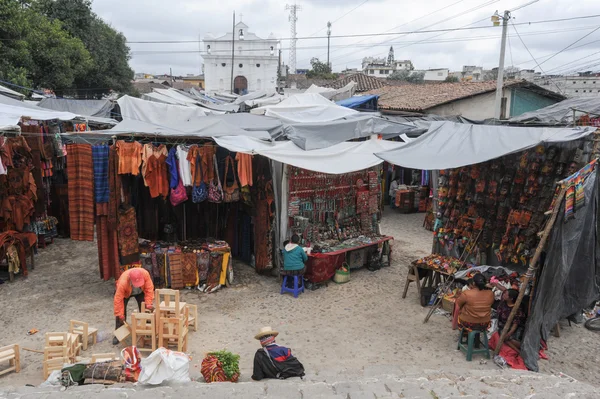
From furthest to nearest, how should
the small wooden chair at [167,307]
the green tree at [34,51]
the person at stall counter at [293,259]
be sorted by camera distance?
the green tree at [34,51] → the person at stall counter at [293,259] → the small wooden chair at [167,307]

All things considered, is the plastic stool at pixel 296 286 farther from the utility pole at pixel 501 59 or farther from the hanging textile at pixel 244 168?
the utility pole at pixel 501 59

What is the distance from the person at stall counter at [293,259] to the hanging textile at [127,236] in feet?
7.66

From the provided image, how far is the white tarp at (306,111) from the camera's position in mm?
10724

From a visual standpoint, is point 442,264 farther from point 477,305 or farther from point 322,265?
point 322,265

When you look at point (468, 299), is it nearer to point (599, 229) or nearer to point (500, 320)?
point (500, 320)

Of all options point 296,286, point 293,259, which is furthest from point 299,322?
point 293,259

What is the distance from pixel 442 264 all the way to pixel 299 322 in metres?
2.36

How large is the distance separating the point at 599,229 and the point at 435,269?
84.9 inches

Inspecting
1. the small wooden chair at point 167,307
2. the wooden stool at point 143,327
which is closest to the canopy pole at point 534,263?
the small wooden chair at point 167,307

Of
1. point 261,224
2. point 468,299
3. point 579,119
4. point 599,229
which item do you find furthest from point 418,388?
point 579,119

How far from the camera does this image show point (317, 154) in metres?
7.13

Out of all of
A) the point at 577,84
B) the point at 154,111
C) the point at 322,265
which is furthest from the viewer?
the point at 577,84

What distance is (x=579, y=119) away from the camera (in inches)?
364

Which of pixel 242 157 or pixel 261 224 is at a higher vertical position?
pixel 242 157
